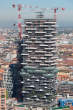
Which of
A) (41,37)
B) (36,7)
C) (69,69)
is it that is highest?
(36,7)

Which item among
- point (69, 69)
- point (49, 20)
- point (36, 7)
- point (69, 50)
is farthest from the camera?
point (69, 50)

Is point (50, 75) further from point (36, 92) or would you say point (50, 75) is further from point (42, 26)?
point (42, 26)

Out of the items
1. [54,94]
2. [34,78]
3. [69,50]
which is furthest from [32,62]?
[69,50]

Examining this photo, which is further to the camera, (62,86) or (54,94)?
(62,86)

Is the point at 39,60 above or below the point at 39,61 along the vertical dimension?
above
